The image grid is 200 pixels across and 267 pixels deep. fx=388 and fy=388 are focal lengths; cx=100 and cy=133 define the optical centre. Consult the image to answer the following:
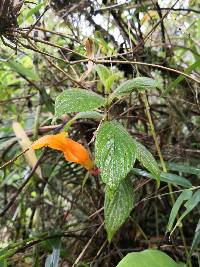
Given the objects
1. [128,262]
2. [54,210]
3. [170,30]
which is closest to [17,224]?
[54,210]

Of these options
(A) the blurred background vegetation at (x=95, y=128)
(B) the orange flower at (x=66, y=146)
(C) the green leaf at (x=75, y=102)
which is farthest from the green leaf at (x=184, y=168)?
(C) the green leaf at (x=75, y=102)

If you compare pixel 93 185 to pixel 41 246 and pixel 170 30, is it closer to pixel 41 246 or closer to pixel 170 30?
pixel 41 246

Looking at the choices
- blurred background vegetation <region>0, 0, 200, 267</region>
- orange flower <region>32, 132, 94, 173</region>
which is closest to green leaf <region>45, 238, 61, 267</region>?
blurred background vegetation <region>0, 0, 200, 267</region>

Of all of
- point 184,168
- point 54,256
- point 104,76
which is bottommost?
point 54,256

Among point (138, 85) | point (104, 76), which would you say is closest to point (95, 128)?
point (104, 76)

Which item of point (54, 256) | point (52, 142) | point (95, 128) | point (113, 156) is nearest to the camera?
point (113, 156)

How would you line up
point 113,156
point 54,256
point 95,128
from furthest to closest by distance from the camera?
point 95,128 → point 54,256 → point 113,156

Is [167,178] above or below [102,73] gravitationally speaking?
below

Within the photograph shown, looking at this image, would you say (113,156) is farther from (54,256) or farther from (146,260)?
(54,256)

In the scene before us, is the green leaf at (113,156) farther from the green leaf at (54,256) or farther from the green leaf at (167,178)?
the green leaf at (54,256)
